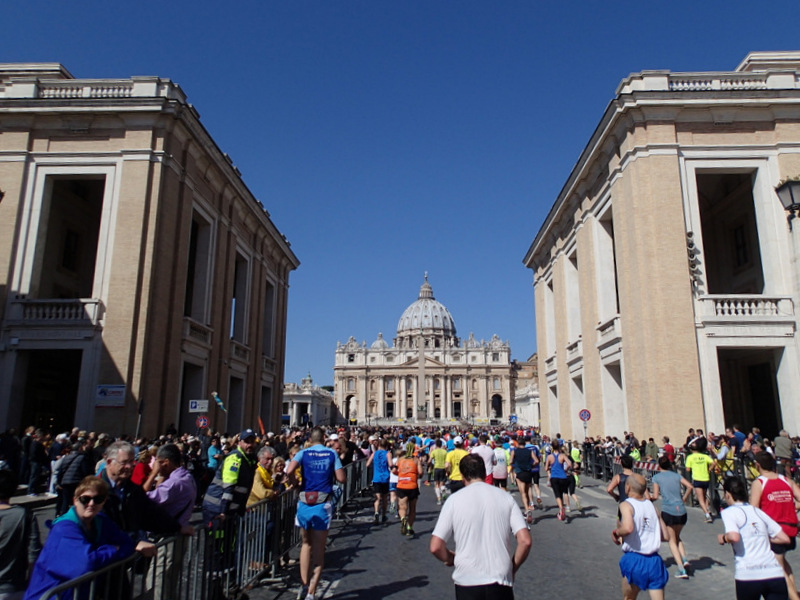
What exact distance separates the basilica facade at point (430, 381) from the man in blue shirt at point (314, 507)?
127459 mm

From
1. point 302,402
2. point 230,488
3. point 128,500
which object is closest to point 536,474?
point 230,488

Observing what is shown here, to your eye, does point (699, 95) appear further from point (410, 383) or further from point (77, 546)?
point (410, 383)

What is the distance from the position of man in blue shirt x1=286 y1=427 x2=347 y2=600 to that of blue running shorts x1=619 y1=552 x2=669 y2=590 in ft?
10.9

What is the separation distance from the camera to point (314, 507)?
294 inches

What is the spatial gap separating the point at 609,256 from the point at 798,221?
669 cm

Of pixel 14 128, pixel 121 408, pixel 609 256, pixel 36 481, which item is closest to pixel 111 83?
pixel 14 128

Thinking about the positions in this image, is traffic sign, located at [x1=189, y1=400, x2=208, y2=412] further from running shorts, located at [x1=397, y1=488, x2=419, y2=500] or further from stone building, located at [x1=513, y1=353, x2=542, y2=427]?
stone building, located at [x1=513, y1=353, x2=542, y2=427]

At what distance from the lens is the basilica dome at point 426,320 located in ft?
543

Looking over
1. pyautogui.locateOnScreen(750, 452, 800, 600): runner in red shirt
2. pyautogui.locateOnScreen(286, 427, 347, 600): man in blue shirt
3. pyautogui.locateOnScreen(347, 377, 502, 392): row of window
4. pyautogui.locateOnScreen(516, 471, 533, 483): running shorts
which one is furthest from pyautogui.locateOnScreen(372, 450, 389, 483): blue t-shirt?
pyautogui.locateOnScreen(347, 377, 502, 392): row of window

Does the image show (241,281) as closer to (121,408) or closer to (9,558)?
(121,408)

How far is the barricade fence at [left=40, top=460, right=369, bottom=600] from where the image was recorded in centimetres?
434

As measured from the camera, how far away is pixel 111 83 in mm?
21375

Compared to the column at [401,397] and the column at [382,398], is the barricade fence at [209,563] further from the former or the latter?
the column at [382,398]

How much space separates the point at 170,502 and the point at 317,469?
209cm
